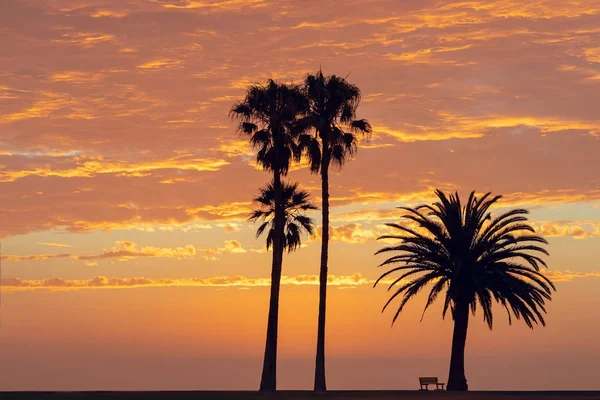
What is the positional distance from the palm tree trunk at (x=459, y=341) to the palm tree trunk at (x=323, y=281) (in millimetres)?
13741

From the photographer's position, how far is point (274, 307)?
2244 inches

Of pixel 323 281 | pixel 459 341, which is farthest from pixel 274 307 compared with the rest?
pixel 459 341

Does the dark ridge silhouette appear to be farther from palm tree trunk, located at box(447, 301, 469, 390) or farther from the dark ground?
palm tree trunk, located at box(447, 301, 469, 390)

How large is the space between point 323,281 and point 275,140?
11.5m

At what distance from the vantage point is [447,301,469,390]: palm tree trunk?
206ft

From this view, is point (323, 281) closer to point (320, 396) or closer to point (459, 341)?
point (320, 396)

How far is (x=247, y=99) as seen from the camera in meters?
61.1

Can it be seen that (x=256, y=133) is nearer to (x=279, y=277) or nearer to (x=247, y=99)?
(x=247, y=99)

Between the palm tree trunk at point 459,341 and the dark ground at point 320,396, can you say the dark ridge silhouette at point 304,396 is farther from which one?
the palm tree trunk at point 459,341

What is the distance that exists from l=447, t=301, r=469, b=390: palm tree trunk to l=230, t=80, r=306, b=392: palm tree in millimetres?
→ 14626

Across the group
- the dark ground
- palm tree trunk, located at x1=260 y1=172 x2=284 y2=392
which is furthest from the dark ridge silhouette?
palm tree trunk, located at x1=260 y1=172 x2=284 y2=392

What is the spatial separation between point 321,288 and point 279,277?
4.43 m

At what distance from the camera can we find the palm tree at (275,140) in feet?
187

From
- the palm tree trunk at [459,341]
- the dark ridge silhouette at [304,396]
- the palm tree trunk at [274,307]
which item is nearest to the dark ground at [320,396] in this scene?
the dark ridge silhouette at [304,396]
